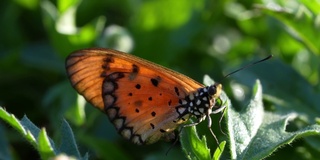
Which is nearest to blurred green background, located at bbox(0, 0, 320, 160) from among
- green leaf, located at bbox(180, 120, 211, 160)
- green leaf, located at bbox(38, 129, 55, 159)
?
green leaf, located at bbox(180, 120, 211, 160)

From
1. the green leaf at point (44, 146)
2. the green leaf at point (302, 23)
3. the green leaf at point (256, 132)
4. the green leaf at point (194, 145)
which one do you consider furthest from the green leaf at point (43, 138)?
the green leaf at point (302, 23)

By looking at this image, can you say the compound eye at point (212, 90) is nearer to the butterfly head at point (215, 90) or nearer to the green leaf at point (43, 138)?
the butterfly head at point (215, 90)

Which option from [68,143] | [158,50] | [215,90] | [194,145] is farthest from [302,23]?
[68,143]

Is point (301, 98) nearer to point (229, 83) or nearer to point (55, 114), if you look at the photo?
point (229, 83)

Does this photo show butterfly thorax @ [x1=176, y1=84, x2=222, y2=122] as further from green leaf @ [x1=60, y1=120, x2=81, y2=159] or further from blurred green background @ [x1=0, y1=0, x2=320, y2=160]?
green leaf @ [x1=60, y1=120, x2=81, y2=159]

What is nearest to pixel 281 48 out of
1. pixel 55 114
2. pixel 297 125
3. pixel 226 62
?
pixel 226 62

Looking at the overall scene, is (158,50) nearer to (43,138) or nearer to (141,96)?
(141,96)
